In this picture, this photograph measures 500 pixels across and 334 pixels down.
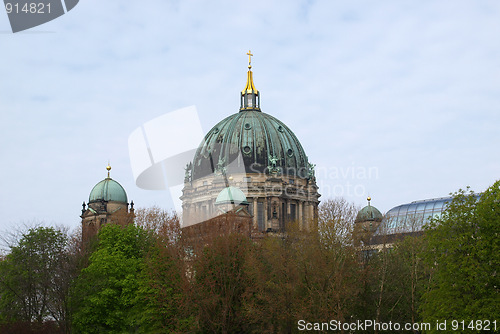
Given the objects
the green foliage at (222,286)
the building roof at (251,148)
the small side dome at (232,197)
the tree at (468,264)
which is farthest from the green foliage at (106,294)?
the building roof at (251,148)

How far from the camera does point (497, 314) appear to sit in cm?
3488

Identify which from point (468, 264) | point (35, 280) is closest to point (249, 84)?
point (35, 280)

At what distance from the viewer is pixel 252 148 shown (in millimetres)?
102125

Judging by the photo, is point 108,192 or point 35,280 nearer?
point 35,280

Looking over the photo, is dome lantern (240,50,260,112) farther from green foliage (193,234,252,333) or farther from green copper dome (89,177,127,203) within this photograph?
green foliage (193,234,252,333)

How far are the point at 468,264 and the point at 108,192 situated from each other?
68.5 metres

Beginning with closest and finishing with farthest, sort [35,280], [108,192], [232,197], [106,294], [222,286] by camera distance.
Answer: [222,286]
[106,294]
[35,280]
[232,197]
[108,192]

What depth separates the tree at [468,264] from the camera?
36125 mm

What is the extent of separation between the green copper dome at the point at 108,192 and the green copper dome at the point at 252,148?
13485 mm

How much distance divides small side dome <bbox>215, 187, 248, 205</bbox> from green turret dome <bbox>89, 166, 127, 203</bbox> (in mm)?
16374

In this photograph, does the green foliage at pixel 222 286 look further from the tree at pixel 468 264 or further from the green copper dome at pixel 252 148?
the green copper dome at pixel 252 148

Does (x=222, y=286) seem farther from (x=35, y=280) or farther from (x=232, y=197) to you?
(x=232, y=197)

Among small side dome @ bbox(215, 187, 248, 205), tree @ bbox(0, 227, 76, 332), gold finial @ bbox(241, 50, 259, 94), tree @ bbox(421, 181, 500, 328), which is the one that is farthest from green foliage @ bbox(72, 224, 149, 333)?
gold finial @ bbox(241, 50, 259, 94)

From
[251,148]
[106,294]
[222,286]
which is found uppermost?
[251,148]
